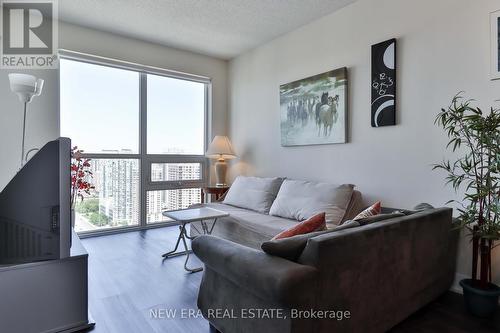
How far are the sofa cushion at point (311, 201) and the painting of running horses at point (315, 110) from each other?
0.61 metres

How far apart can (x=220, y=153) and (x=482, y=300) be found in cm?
340

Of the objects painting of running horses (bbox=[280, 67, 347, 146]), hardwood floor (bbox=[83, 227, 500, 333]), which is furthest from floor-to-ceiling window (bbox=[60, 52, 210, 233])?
painting of running horses (bbox=[280, 67, 347, 146])

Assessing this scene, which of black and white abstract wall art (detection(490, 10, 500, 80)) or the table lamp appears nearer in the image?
black and white abstract wall art (detection(490, 10, 500, 80))

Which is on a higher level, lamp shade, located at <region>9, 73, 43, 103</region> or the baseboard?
lamp shade, located at <region>9, 73, 43, 103</region>

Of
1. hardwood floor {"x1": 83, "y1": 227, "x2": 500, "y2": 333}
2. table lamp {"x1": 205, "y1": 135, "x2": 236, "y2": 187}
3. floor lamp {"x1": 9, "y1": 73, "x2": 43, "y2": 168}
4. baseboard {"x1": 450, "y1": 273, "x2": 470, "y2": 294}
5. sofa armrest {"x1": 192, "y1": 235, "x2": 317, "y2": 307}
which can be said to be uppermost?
floor lamp {"x1": 9, "y1": 73, "x2": 43, "y2": 168}

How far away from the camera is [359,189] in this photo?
3033 mm

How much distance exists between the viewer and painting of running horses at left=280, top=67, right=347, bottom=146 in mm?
3182

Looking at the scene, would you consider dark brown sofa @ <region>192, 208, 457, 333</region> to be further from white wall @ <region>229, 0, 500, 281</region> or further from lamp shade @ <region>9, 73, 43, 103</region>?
lamp shade @ <region>9, 73, 43, 103</region>

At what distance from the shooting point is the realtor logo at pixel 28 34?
10.8 ft

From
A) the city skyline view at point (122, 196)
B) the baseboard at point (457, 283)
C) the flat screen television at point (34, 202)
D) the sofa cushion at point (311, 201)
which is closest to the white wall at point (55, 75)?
the city skyline view at point (122, 196)

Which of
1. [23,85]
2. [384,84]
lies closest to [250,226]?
[384,84]

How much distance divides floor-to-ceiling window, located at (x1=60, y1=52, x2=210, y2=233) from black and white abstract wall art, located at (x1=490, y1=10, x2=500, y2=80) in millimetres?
3809

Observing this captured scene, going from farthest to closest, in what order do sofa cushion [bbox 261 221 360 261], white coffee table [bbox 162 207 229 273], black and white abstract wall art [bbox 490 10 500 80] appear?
1. white coffee table [bbox 162 207 229 273]
2. black and white abstract wall art [bbox 490 10 500 80]
3. sofa cushion [bbox 261 221 360 261]

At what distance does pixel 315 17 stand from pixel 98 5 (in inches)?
99.2
